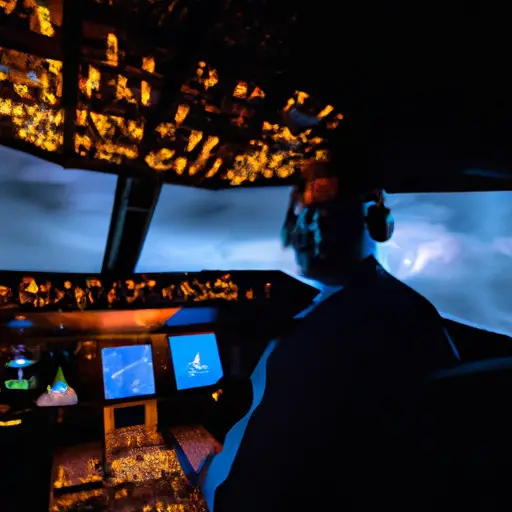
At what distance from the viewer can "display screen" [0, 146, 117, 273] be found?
3.27 meters

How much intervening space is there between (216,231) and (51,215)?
1694 millimetres

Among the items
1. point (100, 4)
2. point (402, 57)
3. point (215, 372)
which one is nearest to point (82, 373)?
point (215, 372)

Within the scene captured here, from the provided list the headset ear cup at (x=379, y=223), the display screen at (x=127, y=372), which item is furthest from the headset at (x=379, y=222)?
the display screen at (x=127, y=372)

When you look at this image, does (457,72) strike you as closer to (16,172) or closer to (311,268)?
(311,268)

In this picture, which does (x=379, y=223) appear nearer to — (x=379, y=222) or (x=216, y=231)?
(x=379, y=222)

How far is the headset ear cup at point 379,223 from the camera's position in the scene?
1301 mm

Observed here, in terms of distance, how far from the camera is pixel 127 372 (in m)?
4.50

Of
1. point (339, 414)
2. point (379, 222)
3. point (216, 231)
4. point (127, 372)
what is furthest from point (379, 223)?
point (127, 372)

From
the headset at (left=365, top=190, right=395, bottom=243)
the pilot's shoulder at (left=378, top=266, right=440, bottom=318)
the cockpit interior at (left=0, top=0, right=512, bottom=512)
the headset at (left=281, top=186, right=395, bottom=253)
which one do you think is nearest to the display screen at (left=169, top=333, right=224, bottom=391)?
the cockpit interior at (left=0, top=0, right=512, bottom=512)

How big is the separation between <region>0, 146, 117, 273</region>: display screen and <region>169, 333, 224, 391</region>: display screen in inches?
53.2

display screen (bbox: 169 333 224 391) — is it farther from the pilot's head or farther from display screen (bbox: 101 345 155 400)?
the pilot's head

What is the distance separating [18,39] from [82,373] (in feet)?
11.0

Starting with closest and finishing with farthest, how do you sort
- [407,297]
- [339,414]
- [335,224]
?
[339,414]
[407,297]
[335,224]

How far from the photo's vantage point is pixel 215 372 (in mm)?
5008
